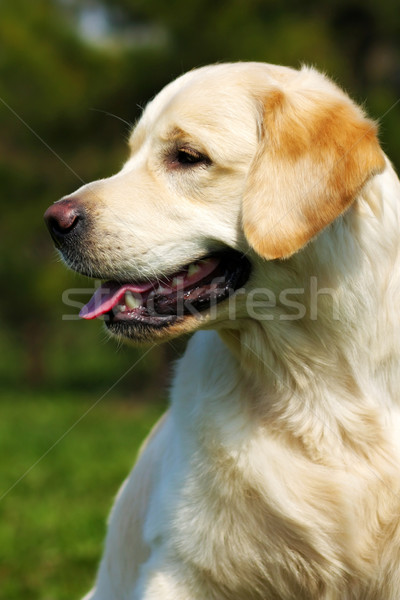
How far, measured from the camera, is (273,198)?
262 centimetres

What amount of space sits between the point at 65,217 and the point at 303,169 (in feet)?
2.72

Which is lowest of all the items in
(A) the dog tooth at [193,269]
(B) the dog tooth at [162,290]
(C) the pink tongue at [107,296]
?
(C) the pink tongue at [107,296]

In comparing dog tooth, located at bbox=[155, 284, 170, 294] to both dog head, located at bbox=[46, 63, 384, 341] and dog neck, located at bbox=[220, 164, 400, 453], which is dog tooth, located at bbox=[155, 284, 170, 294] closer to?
dog head, located at bbox=[46, 63, 384, 341]

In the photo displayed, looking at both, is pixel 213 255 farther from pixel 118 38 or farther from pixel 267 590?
pixel 118 38

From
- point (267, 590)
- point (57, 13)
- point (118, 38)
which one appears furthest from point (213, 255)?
point (57, 13)

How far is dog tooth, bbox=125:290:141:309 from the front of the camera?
2.93 m

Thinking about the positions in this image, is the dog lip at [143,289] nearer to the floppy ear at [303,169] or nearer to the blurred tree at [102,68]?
the floppy ear at [303,169]

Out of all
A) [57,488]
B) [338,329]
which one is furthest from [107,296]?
[57,488]

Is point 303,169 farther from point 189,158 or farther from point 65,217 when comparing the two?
point 65,217

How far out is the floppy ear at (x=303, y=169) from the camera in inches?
100

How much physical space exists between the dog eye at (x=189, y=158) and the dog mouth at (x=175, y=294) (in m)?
0.32

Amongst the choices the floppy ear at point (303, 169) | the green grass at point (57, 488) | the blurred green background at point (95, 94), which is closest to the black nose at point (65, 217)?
the floppy ear at point (303, 169)

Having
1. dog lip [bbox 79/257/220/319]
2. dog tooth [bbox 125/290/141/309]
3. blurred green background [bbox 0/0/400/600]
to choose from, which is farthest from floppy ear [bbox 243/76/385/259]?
blurred green background [bbox 0/0/400/600]

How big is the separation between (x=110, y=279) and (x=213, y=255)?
1.28 feet
